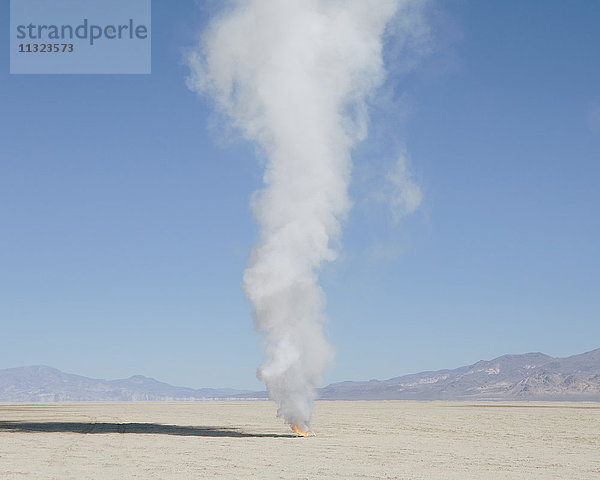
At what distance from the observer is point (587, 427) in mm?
A: 58969

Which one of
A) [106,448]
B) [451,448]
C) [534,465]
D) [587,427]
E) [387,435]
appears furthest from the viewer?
[587,427]

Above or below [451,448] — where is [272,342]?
above

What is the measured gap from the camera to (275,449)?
36344mm

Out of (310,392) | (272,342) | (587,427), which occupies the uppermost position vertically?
(272,342)

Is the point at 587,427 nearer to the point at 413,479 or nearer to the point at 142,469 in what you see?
the point at 413,479

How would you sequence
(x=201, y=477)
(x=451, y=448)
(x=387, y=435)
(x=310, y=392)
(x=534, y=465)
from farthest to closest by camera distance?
(x=387, y=435), (x=310, y=392), (x=451, y=448), (x=534, y=465), (x=201, y=477)

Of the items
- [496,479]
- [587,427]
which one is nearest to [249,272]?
[496,479]

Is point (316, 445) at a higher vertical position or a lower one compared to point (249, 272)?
lower

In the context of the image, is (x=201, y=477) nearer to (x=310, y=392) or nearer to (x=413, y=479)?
(x=413, y=479)

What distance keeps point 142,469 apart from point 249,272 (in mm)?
18558

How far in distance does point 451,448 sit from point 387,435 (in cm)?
989

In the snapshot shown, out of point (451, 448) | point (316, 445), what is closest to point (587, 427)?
point (451, 448)

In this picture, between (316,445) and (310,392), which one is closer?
(316,445)

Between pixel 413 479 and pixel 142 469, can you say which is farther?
pixel 142 469
